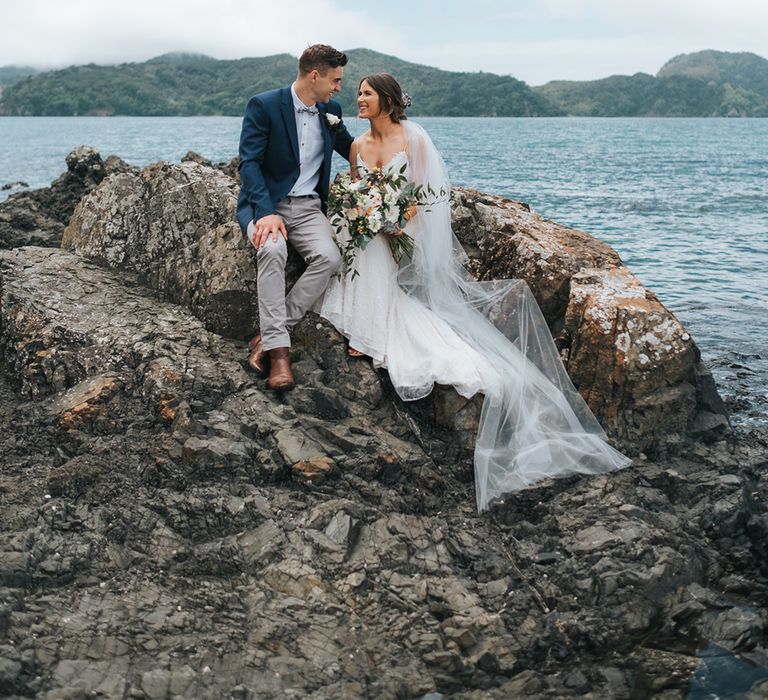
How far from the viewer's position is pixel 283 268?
7.64 meters

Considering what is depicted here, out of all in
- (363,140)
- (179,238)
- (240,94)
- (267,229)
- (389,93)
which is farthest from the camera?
(240,94)

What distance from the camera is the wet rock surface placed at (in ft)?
17.8

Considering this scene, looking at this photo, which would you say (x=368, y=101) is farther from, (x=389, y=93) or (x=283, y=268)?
(x=283, y=268)

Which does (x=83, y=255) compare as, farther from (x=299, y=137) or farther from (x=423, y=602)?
(x=423, y=602)

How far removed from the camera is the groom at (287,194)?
7.58 meters

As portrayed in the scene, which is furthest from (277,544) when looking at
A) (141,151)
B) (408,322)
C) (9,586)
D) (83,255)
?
(141,151)

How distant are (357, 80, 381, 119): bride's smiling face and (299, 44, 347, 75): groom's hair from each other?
310 mm

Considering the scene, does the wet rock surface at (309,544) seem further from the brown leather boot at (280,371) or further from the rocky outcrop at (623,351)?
the rocky outcrop at (623,351)

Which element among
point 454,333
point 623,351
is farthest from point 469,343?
point 623,351

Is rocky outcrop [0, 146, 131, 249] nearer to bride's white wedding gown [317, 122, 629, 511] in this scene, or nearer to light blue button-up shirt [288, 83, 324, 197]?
light blue button-up shirt [288, 83, 324, 197]

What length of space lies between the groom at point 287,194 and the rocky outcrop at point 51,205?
5.87 m

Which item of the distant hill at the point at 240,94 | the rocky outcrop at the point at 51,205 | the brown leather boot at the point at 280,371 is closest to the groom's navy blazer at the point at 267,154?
the brown leather boot at the point at 280,371

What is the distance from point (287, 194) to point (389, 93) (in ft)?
4.49

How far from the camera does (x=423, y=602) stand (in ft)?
19.4
